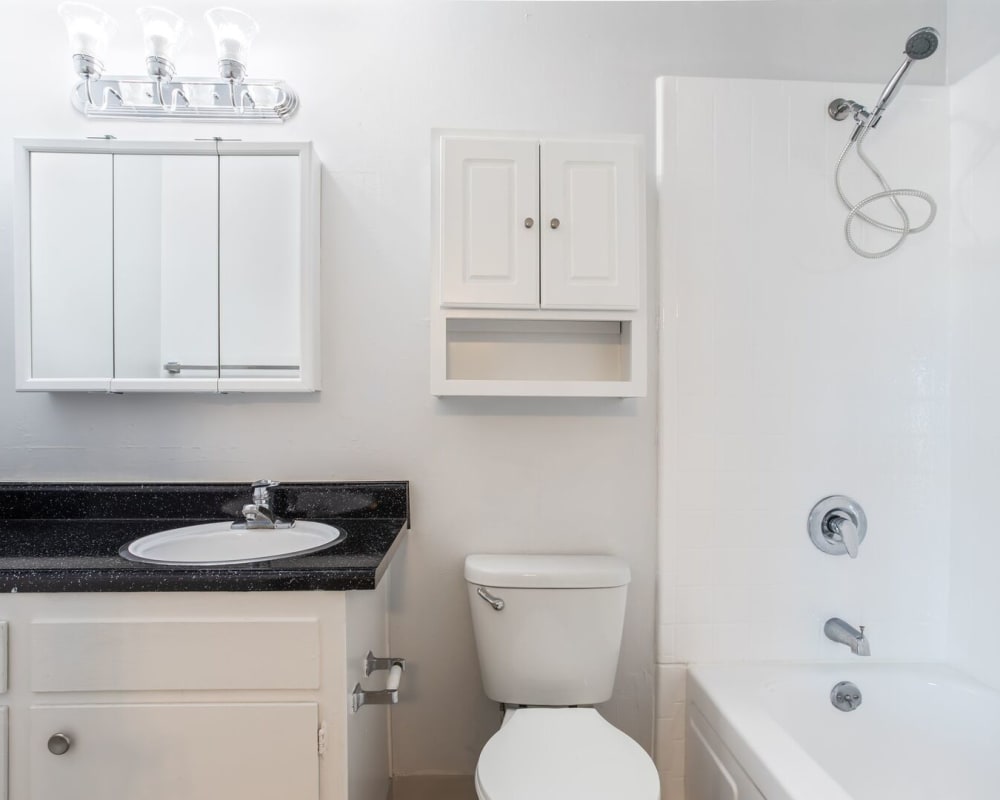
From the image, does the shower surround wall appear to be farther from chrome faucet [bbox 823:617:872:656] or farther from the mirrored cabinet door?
the mirrored cabinet door

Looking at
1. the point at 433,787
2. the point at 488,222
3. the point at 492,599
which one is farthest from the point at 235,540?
the point at 488,222

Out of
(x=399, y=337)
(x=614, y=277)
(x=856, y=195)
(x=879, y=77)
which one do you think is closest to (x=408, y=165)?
(x=399, y=337)

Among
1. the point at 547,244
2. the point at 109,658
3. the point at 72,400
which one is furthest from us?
the point at 72,400

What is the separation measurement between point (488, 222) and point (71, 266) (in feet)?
3.58

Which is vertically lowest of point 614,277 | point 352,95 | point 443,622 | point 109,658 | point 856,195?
point 443,622

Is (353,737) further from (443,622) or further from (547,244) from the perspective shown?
(547,244)

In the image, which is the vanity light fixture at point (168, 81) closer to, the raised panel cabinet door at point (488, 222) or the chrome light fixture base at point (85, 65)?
the chrome light fixture base at point (85, 65)

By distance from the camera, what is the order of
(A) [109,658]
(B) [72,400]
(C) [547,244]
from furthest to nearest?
1. (B) [72,400]
2. (C) [547,244]
3. (A) [109,658]

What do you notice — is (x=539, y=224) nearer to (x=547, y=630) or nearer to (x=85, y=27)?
(x=547, y=630)

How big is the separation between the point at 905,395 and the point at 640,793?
1.30 meters

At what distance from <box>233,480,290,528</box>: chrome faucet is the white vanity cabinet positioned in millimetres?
370

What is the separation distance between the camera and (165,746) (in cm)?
108

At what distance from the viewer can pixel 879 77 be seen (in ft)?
5.41

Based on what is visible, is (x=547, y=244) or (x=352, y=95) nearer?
(x=547, y=244)
